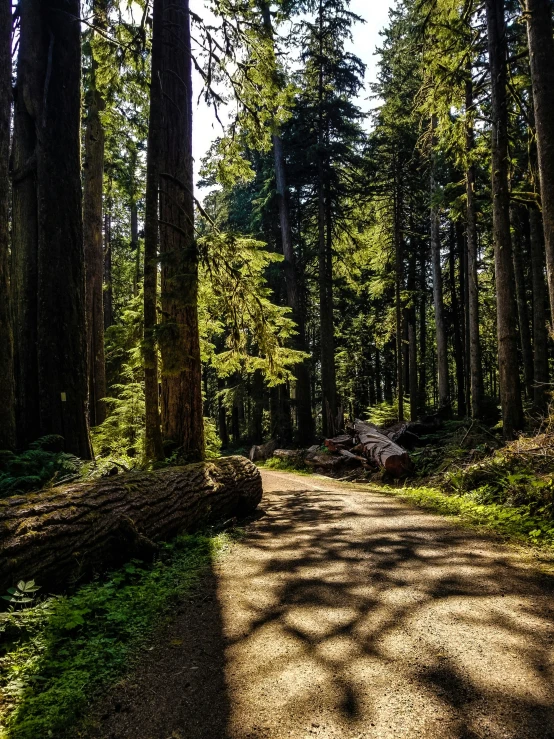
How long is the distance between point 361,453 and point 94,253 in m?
9.71

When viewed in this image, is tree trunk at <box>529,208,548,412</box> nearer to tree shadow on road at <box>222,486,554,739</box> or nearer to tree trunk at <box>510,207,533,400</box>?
tree trunk at <box>510,207,533,400</box>

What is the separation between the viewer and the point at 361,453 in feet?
44.9

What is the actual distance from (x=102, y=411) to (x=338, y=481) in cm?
683

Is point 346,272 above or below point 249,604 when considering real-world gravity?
above

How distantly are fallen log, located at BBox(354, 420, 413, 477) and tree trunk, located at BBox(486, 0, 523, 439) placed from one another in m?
2.42

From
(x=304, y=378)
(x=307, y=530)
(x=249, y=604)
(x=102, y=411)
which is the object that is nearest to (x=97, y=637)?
(x=249, y=604)

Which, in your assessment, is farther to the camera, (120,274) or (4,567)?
(120,274)

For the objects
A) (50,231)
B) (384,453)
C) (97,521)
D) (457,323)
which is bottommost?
(384,453)

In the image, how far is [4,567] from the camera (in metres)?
3.41

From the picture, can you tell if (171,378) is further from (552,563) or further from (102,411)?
(552,563)

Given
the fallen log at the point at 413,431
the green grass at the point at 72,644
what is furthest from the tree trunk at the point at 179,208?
the fallen log at the point at 413,431

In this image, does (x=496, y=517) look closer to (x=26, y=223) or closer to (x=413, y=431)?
(x=413, y=431)

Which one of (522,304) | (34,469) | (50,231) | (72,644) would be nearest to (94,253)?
(50,231)

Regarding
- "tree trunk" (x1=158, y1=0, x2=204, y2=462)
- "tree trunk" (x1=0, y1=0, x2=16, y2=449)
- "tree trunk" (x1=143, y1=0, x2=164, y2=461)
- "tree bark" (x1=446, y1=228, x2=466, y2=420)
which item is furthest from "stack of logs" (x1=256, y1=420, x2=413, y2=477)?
"tree bark" (x1=446, y1=228, x2=466, y2=420)
